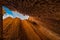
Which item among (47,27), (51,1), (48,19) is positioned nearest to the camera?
(51,1)

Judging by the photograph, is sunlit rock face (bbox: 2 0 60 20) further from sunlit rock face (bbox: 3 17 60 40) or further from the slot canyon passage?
sunlit rock face (bbox: 3 17 60 40)

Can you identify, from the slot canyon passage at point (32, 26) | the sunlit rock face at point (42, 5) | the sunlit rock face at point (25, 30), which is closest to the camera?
the sunlit rock face at point (42, 5)

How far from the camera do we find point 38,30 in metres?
2.33

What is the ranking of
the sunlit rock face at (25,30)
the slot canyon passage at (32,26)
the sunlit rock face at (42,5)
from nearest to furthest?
1. the sunlit rock face at (42,5)
2. the slot canyon passage at (32,26)
3. the sunlit rock face at (25,30)

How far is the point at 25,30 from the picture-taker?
2.36 m

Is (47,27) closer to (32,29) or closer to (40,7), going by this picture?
(32,29)

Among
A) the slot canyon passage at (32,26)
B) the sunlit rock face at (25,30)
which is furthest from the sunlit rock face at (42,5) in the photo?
the sunlit rock face at (25,30)

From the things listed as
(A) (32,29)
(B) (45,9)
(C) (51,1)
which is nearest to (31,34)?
(A) (32,29)

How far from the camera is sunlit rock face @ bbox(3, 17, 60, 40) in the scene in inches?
88.5

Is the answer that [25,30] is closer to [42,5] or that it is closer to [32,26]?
[32,26]

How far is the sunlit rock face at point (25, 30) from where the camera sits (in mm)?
2248

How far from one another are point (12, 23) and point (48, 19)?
1.82 ft

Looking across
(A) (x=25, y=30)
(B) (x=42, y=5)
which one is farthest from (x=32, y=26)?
(B) (x=42, y=5)

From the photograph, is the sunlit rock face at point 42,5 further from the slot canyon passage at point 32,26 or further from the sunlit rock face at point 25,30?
the sunlit rock face at point 25,30
